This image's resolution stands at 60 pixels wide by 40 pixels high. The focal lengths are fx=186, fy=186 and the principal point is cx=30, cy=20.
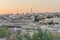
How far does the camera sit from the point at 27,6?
409cm

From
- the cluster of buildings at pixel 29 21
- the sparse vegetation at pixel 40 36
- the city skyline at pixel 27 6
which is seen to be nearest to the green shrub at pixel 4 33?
the cluster of buildings at pixel 29 21

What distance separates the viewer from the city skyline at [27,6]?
3986 millimetres

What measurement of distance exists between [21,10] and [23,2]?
0.24 m

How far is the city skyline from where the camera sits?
13.1 feet

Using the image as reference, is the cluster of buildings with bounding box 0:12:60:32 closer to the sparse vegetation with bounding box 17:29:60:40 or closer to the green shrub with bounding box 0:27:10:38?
the green shrub with bounding box 0:27:10:38

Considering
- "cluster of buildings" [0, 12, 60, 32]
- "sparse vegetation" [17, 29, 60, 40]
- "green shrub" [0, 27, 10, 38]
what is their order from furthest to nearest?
"cluster of buildings" [0, 12, 60, 32] < "green shrub" [0, 27, 10, 38] < "sparse vegetation" [17, 29, 60, 40]

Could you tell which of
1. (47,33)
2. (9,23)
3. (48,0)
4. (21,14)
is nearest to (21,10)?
(21,14)

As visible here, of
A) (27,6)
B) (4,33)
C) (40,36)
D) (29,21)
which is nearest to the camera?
(40,36)

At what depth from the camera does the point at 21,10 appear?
4031 mm

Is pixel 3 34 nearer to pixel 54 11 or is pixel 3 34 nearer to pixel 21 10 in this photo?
pixel 21 10

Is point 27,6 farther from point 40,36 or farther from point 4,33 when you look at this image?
point 40,36

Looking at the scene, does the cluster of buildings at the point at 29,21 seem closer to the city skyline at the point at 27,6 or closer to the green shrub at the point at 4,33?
the city skyline at the point at 27,6

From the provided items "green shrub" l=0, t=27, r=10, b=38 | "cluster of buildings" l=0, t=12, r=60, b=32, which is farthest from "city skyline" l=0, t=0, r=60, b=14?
"green shrub" l=0, t=27, r=10, b=38

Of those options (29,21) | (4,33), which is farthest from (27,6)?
(4,33)
